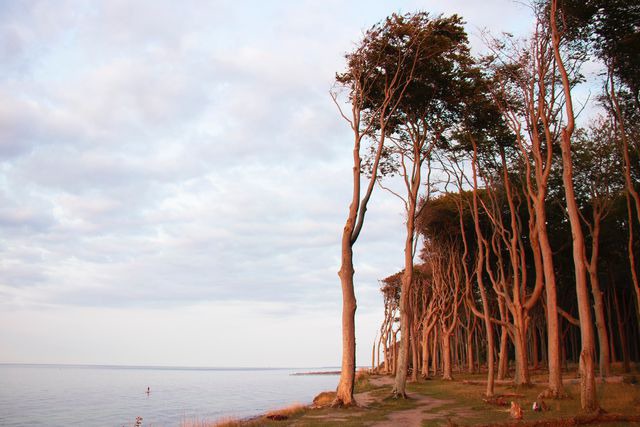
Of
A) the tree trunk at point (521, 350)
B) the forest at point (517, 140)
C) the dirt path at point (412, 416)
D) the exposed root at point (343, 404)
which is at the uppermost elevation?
the forest at point (517, 140)

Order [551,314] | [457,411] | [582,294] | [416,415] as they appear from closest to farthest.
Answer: [582,294] → [416,415] → [457,411] → [551,314]

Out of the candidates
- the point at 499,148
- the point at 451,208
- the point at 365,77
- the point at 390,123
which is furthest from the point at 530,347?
the point at 365,77

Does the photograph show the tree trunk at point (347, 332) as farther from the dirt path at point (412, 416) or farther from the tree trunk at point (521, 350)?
the tree trunk at point (521, 350)

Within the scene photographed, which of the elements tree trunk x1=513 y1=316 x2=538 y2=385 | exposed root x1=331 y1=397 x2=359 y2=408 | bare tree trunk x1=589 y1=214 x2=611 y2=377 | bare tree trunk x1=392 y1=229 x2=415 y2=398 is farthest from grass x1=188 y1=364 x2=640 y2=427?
bare tree trunk x1=589 y1=214 x2=611 y2=377

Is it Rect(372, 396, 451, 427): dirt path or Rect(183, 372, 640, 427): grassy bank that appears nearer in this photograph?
Rect(183, 372, 640, 427): grassy bank

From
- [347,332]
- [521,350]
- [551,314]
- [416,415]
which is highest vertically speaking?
[551,314]

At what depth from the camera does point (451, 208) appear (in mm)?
36125

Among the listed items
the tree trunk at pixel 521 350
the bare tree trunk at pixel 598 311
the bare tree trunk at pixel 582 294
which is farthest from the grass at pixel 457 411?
the bare tree trunk at pixel 598 311

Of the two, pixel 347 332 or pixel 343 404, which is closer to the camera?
pixel 343 404

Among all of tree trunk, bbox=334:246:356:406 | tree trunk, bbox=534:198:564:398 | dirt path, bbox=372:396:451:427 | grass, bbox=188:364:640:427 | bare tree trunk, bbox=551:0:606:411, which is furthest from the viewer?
tree trunk, bbox=534:198:564:398

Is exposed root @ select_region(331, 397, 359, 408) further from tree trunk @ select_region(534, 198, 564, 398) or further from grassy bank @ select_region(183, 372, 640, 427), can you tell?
tree trunk @ select_region(534, 198, 564, 398)

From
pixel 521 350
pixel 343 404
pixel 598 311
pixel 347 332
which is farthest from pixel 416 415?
pixel 598 311

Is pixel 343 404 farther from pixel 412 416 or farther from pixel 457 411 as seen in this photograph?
pixel 457 411

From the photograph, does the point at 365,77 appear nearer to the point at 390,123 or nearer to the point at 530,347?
the point at 390,123
